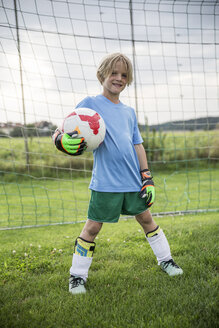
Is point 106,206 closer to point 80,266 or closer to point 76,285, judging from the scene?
point 80,266

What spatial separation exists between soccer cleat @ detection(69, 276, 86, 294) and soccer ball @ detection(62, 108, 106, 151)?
1.00m

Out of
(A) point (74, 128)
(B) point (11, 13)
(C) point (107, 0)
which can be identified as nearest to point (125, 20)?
(C) point (107, 0)

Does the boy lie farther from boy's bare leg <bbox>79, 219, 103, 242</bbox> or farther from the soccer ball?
the soccer ball

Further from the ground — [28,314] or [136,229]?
[28,314]

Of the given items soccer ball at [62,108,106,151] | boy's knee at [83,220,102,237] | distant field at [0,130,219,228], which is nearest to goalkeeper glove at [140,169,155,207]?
boy's knee at [83,220,102,237]

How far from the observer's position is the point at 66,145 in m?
2.03

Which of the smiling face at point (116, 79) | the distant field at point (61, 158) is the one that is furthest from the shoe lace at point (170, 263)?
the distant field at point (61, 158)

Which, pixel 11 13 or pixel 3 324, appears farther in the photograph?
pixel 11 13

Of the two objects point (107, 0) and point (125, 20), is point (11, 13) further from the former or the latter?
point (125, 20)

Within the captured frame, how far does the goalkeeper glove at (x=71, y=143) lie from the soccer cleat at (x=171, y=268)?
1.19m

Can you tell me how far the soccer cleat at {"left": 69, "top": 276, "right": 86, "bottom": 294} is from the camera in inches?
84.2

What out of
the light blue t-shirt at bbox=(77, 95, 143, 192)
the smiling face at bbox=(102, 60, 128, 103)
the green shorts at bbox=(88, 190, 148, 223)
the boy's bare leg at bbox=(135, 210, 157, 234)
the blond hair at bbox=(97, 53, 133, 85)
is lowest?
the boy's bare leg at bbox=(135, 210, 157, 234)

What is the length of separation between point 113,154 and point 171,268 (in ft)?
3.41

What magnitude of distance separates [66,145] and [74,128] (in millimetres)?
159
